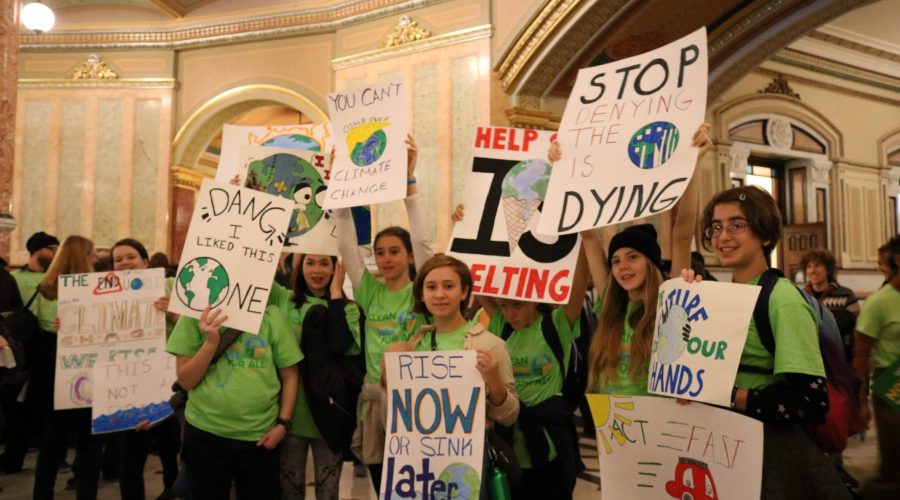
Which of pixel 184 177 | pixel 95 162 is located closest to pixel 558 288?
pixel 184 177

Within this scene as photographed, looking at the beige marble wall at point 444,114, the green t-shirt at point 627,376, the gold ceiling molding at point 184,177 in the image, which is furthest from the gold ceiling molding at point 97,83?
the green t-shirt at point 627,376

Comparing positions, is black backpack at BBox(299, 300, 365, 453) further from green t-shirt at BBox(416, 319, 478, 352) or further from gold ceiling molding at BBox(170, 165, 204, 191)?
gold ceiling molding at BBox(170, 165, 204, 191)

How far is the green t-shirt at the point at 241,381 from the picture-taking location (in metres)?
2.51

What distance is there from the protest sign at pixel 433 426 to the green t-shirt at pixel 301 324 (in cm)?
64

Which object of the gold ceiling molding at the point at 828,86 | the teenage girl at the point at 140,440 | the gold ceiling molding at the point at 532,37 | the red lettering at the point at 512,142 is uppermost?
the gold ceiling molding at the point at 828,86

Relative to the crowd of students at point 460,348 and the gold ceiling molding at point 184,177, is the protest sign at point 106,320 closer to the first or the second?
the crowd of students at point 460,348

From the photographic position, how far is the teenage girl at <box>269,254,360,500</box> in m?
2.77

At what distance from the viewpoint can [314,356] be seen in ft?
8.98

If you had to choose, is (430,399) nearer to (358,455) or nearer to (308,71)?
(358,455)

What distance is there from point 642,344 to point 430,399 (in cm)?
68

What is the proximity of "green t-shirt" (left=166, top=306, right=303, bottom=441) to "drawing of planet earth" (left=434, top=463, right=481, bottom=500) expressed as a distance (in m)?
0.81

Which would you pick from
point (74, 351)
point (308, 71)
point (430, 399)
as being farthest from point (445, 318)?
point (308, 71)

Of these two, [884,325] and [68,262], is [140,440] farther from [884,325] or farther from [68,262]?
[884,325]

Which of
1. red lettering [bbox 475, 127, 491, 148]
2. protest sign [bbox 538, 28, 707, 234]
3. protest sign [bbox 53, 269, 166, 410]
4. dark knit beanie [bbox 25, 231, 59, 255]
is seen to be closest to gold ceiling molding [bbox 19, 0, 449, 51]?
dark knit beanie [bbox 25, 231, 59, 255]
